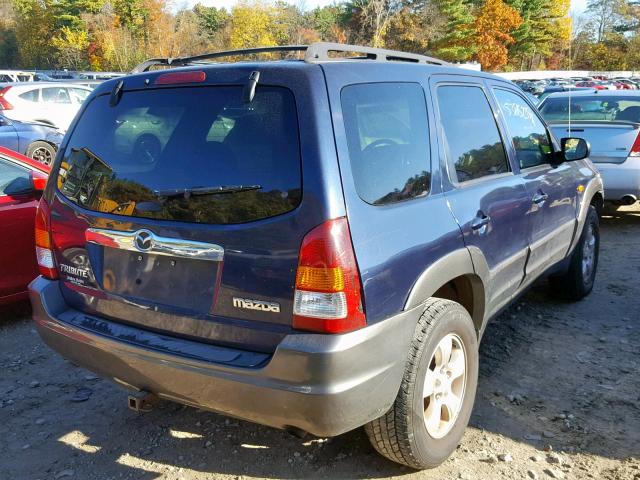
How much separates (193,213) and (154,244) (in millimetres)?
222

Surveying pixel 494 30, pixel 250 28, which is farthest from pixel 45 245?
pixel 494 30

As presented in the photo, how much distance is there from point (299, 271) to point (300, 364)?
34 cm

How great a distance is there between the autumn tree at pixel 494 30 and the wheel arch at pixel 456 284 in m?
71.1

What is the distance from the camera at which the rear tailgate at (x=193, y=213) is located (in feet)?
7.22

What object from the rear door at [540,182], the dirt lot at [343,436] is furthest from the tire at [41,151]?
the rear door at [540,182]

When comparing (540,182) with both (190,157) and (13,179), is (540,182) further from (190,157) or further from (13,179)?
(13,179)

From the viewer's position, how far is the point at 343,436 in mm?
3053

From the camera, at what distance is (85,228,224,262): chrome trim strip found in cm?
229

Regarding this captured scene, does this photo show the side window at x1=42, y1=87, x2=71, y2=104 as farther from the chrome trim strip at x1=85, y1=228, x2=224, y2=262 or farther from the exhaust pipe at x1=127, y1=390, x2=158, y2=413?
the exhaust pipe at x1=127, y1=390, x2=158, y2=413

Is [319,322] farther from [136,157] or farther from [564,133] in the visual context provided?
[564,133]

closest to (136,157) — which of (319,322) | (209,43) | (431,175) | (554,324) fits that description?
(319,322)

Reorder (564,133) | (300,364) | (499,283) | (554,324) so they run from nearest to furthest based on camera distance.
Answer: (300,364), (499,283), (554,324), (564,133)

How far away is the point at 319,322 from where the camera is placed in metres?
2.13

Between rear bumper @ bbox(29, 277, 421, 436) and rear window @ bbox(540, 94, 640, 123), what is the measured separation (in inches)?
276
